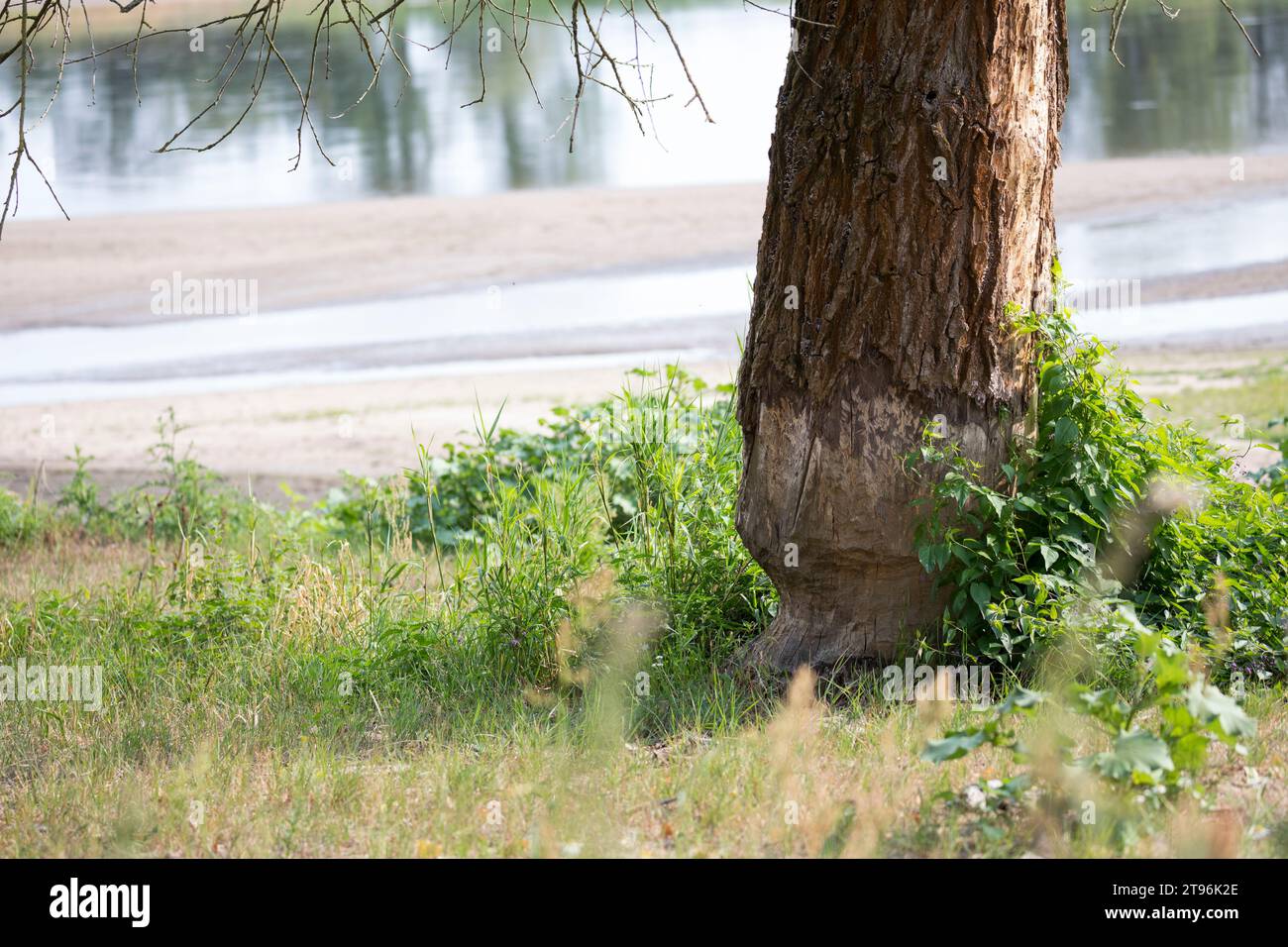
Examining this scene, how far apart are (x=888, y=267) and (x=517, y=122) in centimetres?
2565

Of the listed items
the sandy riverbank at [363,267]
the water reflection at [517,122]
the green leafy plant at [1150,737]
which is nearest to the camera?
the green leafy plant at [1150,737]

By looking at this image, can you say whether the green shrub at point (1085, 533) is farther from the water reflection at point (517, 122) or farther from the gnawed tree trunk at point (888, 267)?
the water reflection at point (517, 122)

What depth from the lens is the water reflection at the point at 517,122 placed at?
2258 cm

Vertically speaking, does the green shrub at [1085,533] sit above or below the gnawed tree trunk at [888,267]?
below

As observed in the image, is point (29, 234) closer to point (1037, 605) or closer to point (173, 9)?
point (1037, 605)

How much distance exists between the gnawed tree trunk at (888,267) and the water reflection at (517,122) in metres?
12.5

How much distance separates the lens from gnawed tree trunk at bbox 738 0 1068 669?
13.4 ft

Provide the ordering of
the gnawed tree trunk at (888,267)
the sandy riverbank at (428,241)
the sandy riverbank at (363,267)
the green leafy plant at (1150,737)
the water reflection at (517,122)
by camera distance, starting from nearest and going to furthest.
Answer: the green leafy plant at (1150,737)
the gnawed tree trunk at (888,267)
the sandy riverbank at (363,267)
the sandy riverbank at (428,241)
the water reflection at (517,122)

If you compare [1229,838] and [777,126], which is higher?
[777,126]

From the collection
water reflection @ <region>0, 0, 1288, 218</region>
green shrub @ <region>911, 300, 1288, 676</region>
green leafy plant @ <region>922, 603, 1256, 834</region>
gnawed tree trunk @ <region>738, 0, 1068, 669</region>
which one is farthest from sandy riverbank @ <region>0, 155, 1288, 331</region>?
green leafy plant @ <region>922, 603, 1256, 834</region>

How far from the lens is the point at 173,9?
134 ft

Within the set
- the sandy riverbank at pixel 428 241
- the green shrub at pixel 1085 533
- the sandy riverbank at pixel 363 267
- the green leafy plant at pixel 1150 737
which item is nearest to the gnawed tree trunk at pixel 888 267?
the green shrub at pixel 1085 533
